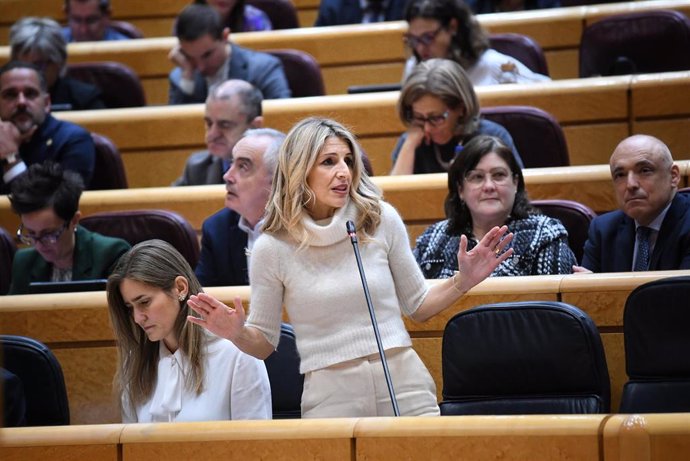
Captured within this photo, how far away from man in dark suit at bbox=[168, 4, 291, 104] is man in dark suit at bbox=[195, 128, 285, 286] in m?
0.63

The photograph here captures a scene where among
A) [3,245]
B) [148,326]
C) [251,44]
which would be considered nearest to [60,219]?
[3,245]

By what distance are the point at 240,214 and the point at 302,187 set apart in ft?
1.70

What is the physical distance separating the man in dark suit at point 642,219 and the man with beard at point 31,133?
963mm

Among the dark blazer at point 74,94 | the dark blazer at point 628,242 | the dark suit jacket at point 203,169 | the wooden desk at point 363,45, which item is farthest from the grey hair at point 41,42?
the dark blazer at point 628,242

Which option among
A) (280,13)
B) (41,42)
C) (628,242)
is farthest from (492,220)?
(280,13)

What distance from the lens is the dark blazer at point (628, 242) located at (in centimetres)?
159

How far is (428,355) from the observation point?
5.07 feet

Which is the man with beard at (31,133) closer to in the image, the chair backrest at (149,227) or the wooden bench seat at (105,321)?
the chair backrest at (149,227)

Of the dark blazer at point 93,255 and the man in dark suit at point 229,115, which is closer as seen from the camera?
the dark blazer at point 93,255

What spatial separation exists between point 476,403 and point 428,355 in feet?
0.63

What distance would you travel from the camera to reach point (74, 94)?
2.55 m

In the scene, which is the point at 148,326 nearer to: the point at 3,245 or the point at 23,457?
the point at 23,457

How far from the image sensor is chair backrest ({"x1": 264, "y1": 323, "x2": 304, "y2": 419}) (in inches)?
57.8

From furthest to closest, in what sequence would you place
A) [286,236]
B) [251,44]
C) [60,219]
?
[251,44] < [60,219] < [286,236]
